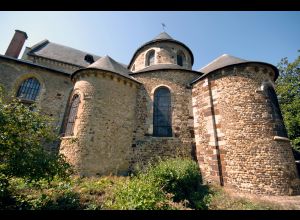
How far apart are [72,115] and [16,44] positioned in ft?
Result: 38.7

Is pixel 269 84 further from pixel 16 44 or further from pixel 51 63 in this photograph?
pixel 16 44

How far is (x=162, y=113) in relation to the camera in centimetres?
1066

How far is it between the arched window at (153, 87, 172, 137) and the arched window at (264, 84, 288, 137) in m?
5.55

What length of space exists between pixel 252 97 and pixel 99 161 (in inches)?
354

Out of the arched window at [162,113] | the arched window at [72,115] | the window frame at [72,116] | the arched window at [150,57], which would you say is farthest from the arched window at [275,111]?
the arched window at [72,115]

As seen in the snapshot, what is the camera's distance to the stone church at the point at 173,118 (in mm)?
7397

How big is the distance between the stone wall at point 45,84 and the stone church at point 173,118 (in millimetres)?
61

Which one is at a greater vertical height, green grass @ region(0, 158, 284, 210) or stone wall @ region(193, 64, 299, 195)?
stone wall @ region(193, 64, 299, 195)

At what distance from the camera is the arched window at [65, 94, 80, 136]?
9.60m

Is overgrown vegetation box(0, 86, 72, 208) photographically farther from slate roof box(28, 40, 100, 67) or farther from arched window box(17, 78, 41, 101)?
slate roof box(28, 40, 100, 67)

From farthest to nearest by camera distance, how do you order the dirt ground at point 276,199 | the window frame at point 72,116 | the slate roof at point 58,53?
the slate roof at point 58,53 → the window frame at point 72,116 → the dirt ground at point 276,199

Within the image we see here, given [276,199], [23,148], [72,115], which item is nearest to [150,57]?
[72,115]

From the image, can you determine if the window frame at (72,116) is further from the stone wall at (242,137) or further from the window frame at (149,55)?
the stone wall at (242,137)

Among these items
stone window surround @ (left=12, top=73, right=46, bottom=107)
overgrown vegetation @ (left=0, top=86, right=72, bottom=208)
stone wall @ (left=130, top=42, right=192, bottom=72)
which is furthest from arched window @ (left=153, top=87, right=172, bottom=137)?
stone window surround @ (left=12, top=73, right=46, bottom=107)
